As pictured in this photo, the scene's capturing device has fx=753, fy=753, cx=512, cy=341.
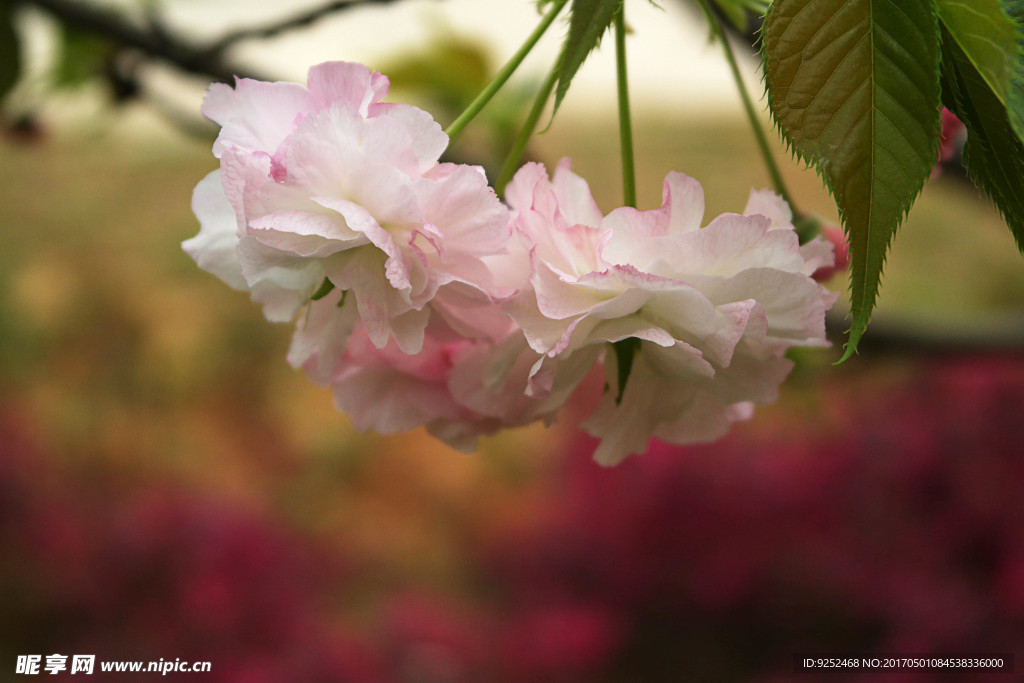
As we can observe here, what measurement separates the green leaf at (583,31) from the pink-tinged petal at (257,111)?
10cm

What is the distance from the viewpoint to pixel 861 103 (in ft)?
0.73

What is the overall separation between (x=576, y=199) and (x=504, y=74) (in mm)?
52

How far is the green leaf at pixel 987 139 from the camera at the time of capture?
0.23m

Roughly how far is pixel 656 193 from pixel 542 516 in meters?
1.56

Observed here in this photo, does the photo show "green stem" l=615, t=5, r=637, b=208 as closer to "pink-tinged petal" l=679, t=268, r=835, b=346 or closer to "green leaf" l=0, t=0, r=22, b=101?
"pink-tinged petal" l=679, t=268, r=835, b=346

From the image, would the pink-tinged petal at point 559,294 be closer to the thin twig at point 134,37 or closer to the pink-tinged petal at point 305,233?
the pink-tinged petal at point 305,233

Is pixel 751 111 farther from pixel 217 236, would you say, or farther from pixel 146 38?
pixel 146 38

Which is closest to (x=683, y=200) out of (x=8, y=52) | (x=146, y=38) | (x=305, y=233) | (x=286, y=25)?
(x=305, y=233)

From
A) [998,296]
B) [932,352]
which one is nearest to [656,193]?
[998,296]

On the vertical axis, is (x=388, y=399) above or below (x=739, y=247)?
below

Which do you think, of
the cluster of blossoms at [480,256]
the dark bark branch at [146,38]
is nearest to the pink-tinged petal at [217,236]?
the cluster of blossoms at [480,256]

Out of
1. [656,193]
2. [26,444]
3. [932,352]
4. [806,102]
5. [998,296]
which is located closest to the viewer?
[806,102]

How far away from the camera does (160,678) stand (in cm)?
154

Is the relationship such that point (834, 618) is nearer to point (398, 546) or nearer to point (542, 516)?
point (542, 516)
